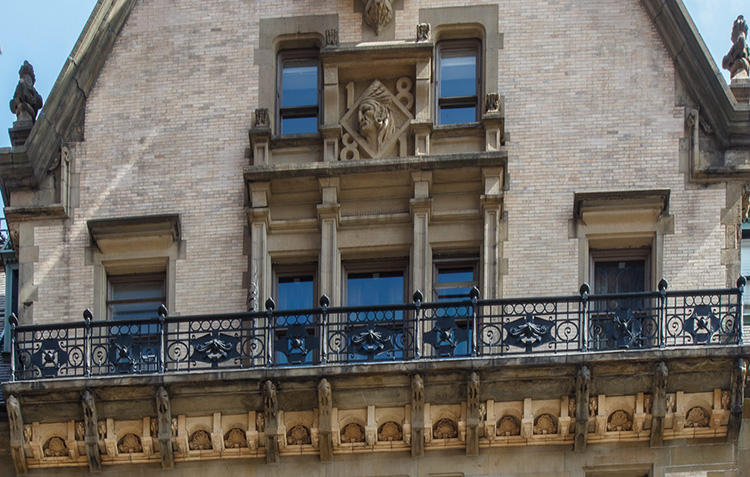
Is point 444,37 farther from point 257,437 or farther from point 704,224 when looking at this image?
point 257,437

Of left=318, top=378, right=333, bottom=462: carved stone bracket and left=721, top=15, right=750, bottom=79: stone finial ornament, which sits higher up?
left=721, top=15, right=750, bottom=79: stone finial ornament

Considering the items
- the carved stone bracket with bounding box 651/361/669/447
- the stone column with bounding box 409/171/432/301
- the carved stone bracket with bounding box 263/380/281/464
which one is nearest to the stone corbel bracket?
the carved stone bracket with bounding box 263/380/281/464

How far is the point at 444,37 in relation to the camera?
3180 centimetres

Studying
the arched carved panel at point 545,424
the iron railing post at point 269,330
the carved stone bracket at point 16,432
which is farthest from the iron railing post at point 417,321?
the carved stone bracket at point 16,432

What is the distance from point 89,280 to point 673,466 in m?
8.32

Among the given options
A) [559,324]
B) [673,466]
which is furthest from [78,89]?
[673,466]

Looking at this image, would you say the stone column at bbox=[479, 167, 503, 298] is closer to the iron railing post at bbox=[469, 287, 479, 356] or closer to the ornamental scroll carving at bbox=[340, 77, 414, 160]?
the iron railing post at bbox=[469, 287, 479, 356]

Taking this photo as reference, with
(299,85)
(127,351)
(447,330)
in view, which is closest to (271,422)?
(127,351)

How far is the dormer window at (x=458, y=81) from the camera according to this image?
3122cm

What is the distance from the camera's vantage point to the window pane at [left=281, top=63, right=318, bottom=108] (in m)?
31.7

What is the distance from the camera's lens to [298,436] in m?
28.7

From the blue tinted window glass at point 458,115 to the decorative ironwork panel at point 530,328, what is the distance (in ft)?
10.9

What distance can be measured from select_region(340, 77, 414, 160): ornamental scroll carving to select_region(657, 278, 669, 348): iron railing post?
14.8ft

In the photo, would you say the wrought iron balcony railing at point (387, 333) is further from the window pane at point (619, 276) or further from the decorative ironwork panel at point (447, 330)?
the window pane at point (619, 276)
